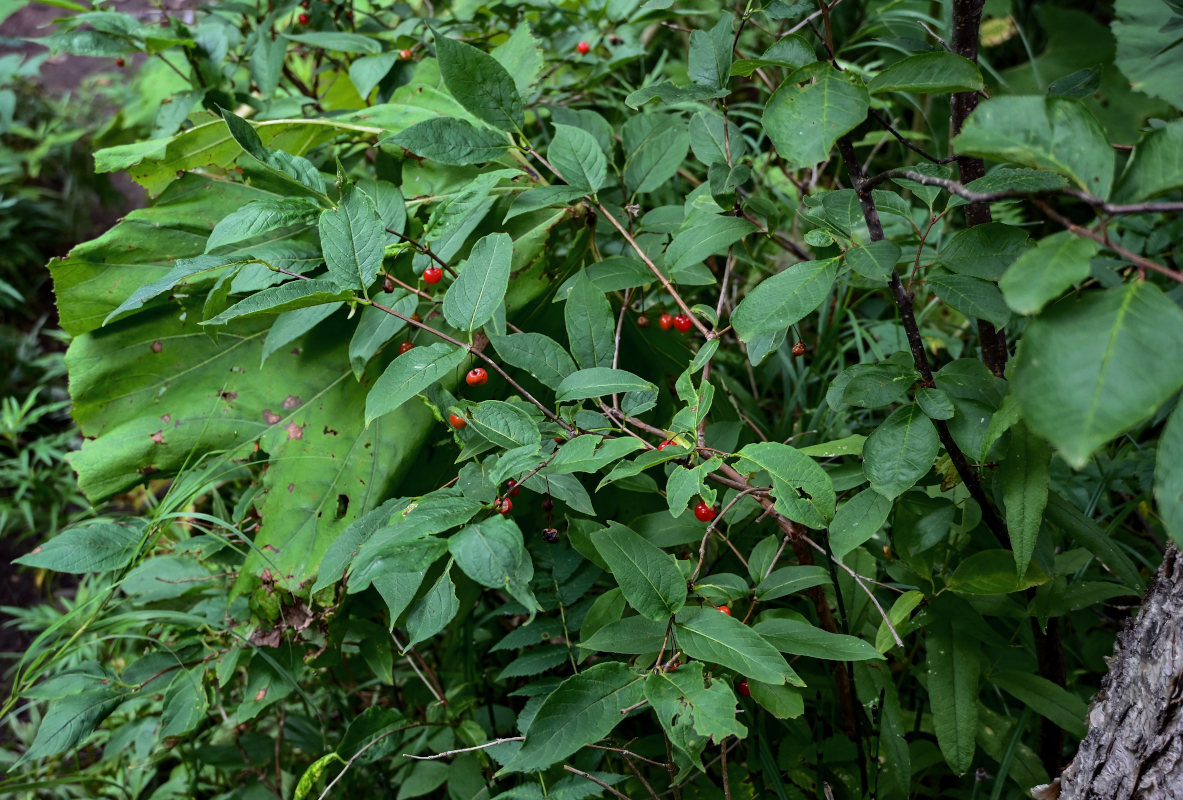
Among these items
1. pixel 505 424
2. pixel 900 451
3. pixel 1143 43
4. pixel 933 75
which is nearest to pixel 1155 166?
pixel 933 75

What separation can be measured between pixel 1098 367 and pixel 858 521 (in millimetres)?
393

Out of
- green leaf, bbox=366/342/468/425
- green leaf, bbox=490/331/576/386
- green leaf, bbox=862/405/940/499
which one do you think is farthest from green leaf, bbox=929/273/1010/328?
green leaf, bbox=366/342/468/425

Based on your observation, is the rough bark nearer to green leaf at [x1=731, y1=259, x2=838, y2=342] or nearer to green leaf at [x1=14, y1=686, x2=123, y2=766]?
green leaf at [x1=731, y1=259, x2=838, y2=342]

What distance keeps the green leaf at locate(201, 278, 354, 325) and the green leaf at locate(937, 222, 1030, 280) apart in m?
0.68

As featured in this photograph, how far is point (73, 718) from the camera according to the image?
1142 millimetres

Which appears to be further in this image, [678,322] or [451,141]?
[678,322]

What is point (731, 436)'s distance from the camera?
114cm

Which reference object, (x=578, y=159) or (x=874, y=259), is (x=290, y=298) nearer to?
(x=578, y=159)

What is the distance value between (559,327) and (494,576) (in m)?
0.66

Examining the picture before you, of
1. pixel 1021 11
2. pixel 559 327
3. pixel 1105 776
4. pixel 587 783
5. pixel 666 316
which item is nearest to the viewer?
pixel 1105 776

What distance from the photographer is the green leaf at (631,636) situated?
0.90 meters

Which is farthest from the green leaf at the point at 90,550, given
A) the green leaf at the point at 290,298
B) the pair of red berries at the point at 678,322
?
the pair of red berries at the point at 678,322

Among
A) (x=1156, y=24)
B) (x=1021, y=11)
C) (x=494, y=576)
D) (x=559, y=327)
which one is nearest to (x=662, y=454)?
(x=494, y=576)

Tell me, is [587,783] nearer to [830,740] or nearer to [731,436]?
[830,740]
